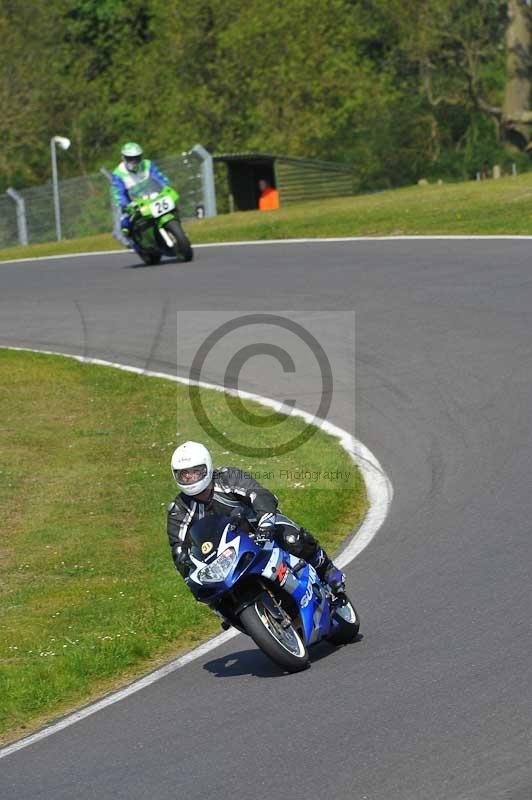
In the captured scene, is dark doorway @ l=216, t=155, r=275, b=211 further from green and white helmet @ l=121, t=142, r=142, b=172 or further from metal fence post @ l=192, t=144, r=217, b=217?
green and white helmet @ l=121, t=142, r=142, b=172

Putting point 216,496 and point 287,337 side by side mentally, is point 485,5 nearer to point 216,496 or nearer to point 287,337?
point 287,337

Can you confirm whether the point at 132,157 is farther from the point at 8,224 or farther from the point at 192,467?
the point at 192,467

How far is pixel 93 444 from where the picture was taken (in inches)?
587

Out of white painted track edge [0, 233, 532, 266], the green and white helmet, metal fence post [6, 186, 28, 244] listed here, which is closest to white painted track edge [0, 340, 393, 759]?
the green and white helmet

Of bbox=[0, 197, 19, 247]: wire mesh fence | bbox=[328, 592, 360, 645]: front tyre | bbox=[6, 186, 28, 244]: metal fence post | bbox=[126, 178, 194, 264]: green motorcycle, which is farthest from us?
bbox=[0, 197, 19, 247]: wire mesh fence

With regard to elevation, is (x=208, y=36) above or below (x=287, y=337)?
above

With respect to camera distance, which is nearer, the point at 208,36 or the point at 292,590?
the point at 292,590

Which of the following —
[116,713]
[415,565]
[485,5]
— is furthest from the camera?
[485,5]

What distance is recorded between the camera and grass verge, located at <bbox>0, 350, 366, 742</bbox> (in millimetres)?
9078

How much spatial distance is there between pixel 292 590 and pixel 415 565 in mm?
1892

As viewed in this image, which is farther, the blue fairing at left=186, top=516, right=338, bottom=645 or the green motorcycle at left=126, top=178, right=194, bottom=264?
the green motorcycle at left=126, top=178, right=194, bottom=264

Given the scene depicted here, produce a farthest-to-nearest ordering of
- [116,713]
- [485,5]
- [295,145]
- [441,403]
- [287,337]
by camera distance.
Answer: [295,145]
[485,5]
[287,337]
[441,403]
[116,713]

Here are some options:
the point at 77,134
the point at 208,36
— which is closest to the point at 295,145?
the point at 208,36

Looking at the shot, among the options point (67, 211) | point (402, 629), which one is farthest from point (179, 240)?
point (402, 629)
